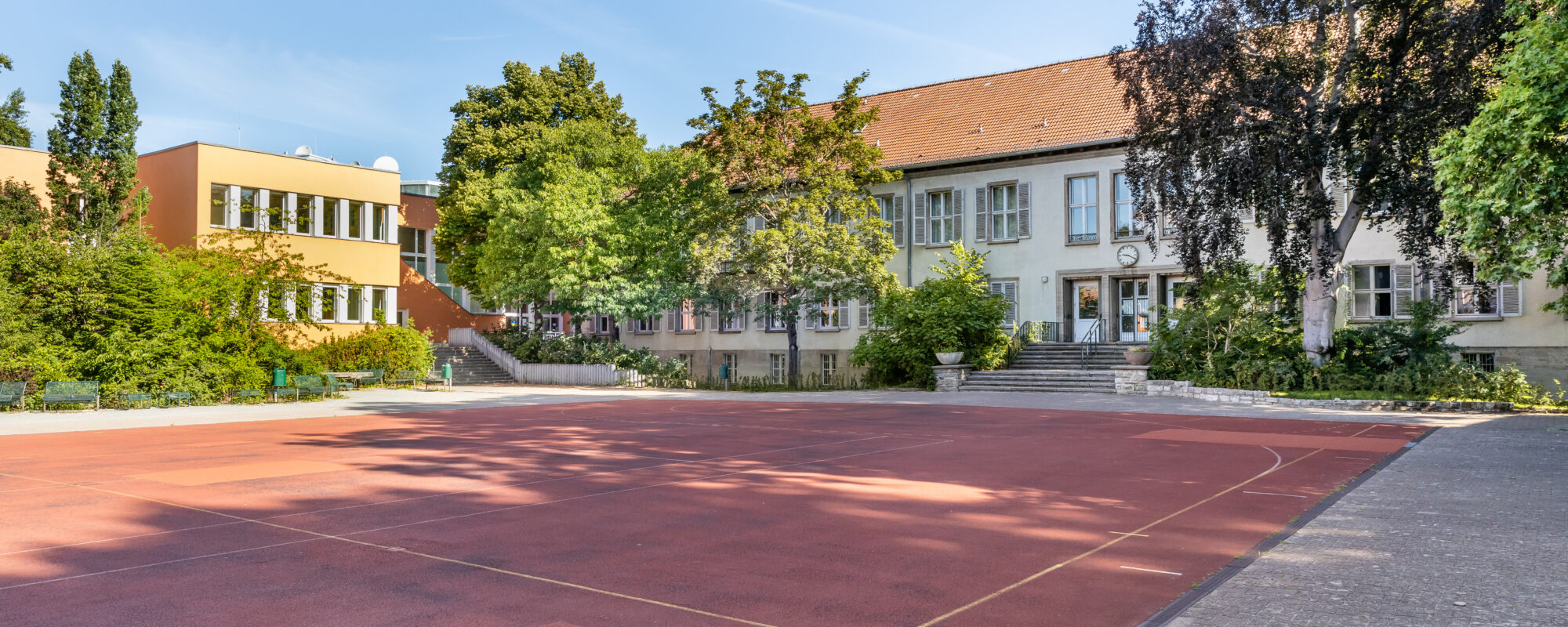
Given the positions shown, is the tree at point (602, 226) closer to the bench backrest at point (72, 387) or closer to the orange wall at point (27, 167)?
the orange wall at point (27, 167)

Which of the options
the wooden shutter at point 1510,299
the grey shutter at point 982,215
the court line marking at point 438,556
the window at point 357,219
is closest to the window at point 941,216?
the grey shutter at point 982,215

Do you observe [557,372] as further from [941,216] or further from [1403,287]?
[1403,287]

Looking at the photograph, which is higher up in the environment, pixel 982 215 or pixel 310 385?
pixel 982 215

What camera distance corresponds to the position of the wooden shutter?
83.2ft

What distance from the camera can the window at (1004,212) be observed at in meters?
33.2

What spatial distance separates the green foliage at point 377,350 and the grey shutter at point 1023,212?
1970 centimetres

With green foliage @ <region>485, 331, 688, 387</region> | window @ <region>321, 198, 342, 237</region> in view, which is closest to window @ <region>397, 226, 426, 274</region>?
green foliage @ <region>485, 331, 688, 387</region>

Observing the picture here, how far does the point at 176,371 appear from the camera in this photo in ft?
76.0

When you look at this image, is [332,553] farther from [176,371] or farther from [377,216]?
[377,216]

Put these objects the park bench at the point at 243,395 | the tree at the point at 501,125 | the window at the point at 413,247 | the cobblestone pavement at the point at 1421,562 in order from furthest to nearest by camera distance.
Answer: the window at the point at 413,247
the tree at the point at 501,125
the park bench at the point at 243,395
the cobblestone pavement at the point at 1421,562

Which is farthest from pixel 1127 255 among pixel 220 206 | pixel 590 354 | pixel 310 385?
pixel 220 206

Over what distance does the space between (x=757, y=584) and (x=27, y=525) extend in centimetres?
607

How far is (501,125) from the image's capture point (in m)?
40.7

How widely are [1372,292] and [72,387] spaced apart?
31628 mm
